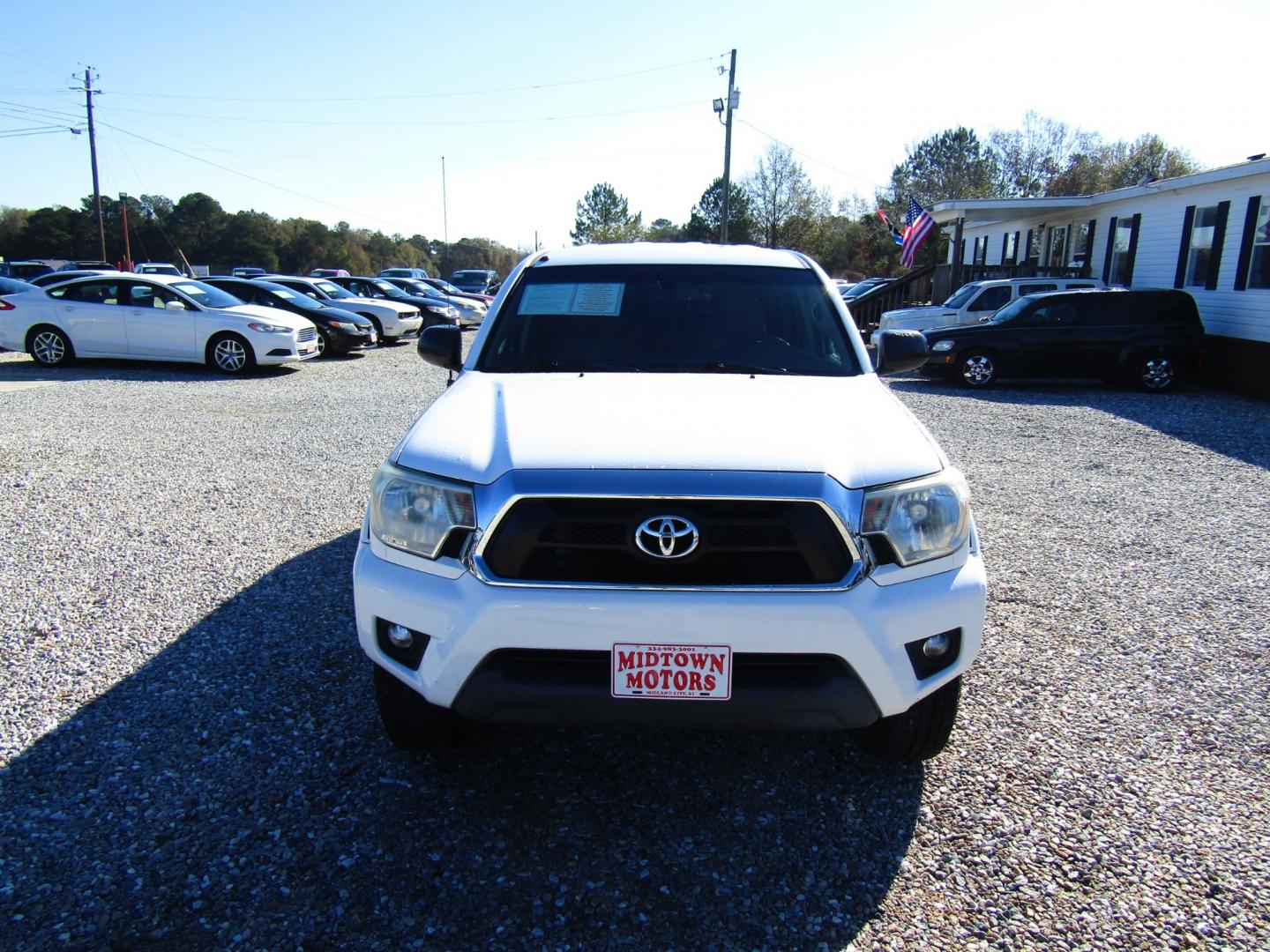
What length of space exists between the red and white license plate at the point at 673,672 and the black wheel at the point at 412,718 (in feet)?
2.34

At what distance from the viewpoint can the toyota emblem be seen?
2.26m

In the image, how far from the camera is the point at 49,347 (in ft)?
44.9

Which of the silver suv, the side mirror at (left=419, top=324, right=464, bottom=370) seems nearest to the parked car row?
the silver suv

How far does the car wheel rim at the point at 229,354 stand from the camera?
43.8 feet

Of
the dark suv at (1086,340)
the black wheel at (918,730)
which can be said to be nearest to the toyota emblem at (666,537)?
the black wheel at (918,730)

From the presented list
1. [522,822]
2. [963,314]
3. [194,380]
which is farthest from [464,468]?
[963,314]

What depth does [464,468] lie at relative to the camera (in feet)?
8.00

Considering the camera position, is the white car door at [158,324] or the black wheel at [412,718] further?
the white car door at [158,324]

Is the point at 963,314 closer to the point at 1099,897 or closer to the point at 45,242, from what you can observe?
the point at 1099,897

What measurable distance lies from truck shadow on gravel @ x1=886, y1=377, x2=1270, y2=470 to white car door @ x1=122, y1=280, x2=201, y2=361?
37.5 feet

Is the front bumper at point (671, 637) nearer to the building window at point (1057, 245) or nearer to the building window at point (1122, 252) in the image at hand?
the building window at point (1122, 252)

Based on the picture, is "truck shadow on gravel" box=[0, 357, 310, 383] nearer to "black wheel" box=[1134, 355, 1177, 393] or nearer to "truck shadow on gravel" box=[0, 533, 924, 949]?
"truck shadow on gravel" box=[0, 533, 924, 949]

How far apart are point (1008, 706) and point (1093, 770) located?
452 mm

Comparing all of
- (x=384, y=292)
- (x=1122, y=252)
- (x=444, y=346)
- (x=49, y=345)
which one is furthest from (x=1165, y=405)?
(x=384, y=292)
